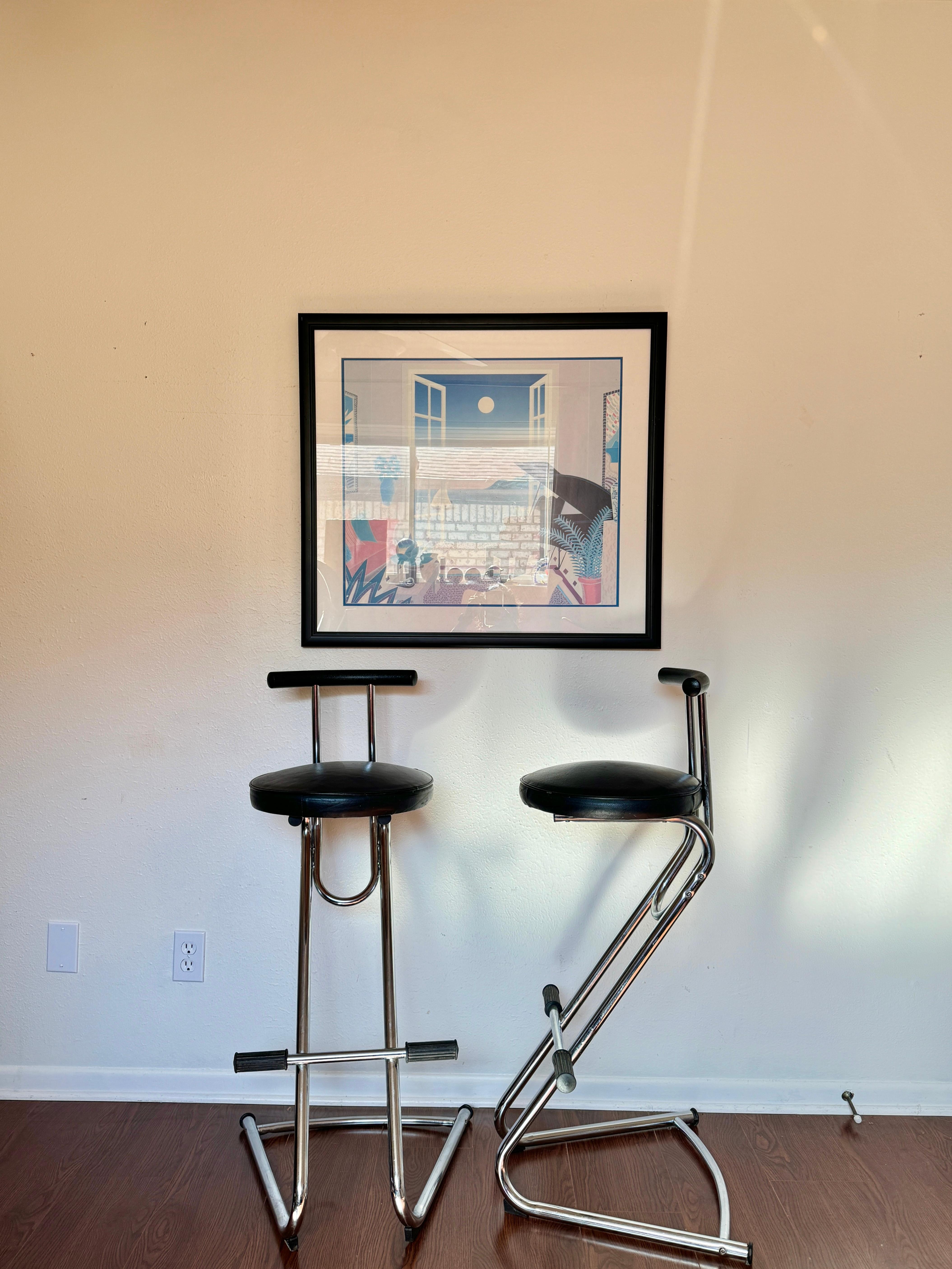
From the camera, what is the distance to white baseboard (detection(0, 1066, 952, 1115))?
1.82 meters

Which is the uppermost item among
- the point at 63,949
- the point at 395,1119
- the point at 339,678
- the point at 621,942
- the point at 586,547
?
the point at 586,547

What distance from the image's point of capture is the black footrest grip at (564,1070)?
1.36 meters

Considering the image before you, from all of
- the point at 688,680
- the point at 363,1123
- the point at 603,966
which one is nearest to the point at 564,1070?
the point at 603,966

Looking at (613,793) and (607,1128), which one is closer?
(613,793)

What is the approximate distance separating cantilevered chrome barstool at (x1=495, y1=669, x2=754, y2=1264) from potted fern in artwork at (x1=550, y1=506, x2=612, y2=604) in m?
0.30

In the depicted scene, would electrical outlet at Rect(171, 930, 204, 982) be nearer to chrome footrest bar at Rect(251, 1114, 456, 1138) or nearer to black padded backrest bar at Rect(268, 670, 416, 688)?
chrome footrest bar at Rect(251, 1114, 456, 1138)

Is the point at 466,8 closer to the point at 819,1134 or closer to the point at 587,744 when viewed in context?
the point at 587,744

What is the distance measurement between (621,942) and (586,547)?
2.79 feet

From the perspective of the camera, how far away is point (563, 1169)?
161 centimetres

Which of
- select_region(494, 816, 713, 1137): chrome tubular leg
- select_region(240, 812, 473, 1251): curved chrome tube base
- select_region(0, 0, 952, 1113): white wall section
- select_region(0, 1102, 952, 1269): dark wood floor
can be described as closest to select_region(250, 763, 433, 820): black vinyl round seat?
select_region(240, 812, 473, 1251): curved chrome tube base

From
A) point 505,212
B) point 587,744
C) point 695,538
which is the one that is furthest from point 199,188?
point 587,744

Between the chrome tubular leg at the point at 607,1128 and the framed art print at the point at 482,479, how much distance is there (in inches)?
22.4

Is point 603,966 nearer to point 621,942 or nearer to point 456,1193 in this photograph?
point 621,942

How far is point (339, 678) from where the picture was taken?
1685mm
